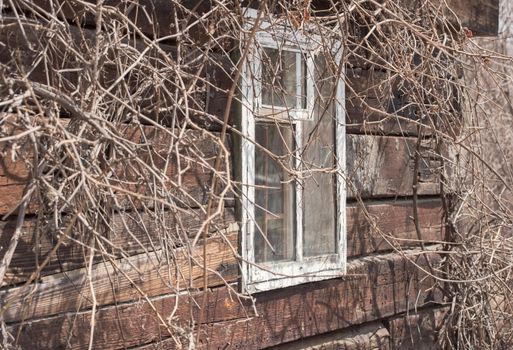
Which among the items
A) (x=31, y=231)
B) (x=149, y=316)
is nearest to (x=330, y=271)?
(x=149, y=316)

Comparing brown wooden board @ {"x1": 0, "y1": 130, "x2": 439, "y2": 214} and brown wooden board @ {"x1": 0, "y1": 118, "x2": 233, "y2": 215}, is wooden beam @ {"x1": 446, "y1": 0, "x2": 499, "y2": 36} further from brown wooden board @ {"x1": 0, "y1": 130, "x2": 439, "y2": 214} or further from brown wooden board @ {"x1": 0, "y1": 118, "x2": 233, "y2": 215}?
brown wooden board @ {"x1": 0, "y1": 118, "x2": 233, "y2": 215}

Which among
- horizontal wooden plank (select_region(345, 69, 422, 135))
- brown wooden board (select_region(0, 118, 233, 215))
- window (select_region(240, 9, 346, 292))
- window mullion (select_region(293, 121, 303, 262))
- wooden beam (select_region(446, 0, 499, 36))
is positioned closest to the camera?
brown wooden board (select_region(0, 118, 233, 215))

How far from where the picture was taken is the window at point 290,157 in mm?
3945

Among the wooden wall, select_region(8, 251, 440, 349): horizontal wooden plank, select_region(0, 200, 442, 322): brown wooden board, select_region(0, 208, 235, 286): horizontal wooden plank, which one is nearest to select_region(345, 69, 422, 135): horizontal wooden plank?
the wooden wall

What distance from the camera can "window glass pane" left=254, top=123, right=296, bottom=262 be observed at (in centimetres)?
419

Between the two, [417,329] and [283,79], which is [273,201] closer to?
[283,79]

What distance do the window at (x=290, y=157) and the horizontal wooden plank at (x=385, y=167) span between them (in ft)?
0.65

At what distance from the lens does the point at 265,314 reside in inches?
162

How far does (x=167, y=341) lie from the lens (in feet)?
11.9

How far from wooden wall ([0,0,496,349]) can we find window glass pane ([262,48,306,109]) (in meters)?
0.24

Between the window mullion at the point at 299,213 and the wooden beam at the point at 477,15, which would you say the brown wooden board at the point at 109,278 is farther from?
the wooden beam at the point at 477,15

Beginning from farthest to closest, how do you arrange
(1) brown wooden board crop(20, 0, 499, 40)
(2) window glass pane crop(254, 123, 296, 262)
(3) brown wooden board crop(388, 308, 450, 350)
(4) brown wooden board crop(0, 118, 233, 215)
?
(3) brown wooden board crop(388, 308, 450, 350) < (2) window glass pane crop(254, 123, 296, 262) < (1) brown wooden board crop(20, 0, 499, 40) < (4) brown wooden board crop(0, 118, 233, 215)

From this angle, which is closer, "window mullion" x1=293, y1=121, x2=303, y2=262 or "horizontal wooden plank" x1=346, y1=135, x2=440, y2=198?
"window mullion" x1=293, y1=121, x2=303, y2=262

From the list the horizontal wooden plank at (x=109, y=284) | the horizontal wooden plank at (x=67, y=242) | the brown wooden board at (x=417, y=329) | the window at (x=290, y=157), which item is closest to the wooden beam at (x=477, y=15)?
the window at (x=290, y=157)
